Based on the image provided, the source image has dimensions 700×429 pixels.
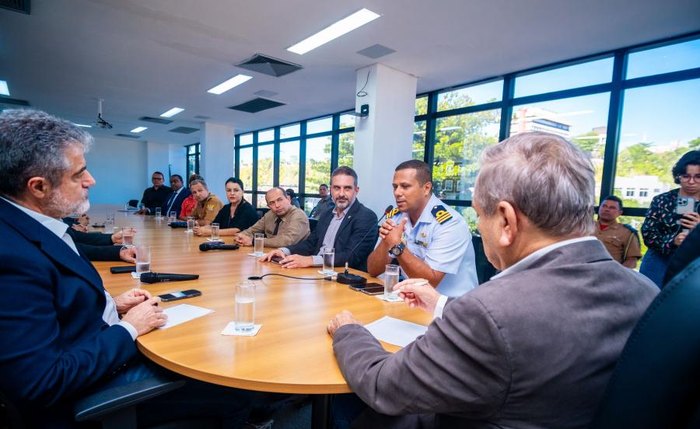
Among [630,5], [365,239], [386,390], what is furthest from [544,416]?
[630,5]

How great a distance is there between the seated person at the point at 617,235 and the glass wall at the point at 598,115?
1.05ft

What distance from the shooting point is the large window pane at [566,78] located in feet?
13.8

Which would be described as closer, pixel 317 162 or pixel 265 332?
pixel 265 332

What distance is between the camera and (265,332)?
118cm

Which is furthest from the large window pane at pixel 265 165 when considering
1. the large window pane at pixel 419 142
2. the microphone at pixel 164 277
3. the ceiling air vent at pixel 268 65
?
the microphone at pixel 164 277

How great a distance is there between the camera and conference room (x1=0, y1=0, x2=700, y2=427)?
4.41 ft

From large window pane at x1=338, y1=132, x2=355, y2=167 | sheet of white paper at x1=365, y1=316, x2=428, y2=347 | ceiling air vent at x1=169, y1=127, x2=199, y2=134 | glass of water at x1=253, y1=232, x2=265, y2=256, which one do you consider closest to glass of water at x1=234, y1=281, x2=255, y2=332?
sheet of white paper at x1=365, y1=316, x2=428, y2=347

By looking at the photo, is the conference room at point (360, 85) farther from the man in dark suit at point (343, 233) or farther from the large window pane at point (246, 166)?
the large window pane at point (246, 166)

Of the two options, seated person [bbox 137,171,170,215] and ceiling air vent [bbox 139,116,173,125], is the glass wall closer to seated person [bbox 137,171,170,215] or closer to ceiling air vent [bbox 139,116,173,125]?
seated person [bbox 137,171,170,215]

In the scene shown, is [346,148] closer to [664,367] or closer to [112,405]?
[112,405]

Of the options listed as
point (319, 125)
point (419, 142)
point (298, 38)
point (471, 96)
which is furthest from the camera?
point (319, 125)

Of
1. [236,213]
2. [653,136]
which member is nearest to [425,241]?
[236,213]

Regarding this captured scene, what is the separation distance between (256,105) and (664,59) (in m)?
6.67

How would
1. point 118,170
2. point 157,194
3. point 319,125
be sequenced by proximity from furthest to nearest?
1. point 118,170
2. point 319,125
3. point 157,194
